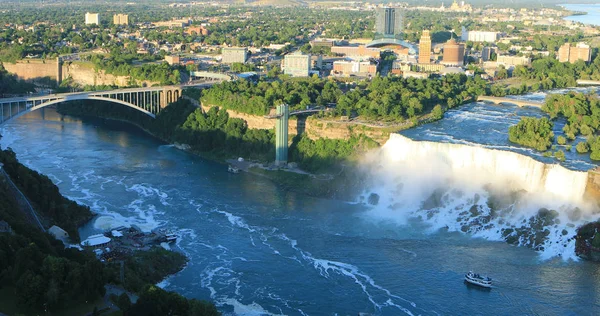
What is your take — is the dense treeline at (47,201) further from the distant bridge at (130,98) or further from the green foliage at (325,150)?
the distant bridge at (130,98)

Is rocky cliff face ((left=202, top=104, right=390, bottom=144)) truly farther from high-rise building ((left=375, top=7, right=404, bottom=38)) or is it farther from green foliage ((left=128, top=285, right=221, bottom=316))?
high-rise building ((left=375, top=7, right=404, bottom=38))

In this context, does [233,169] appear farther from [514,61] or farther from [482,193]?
[514,61]

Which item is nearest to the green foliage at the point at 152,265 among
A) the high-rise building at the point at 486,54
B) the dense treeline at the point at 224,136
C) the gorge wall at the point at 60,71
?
the dense treeline at the point at 224,136

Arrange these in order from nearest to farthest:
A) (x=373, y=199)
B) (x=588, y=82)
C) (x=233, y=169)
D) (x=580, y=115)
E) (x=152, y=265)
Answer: (x=152, y=265) → (x=373, y=199) → (x=233, y=169) → (x=580, y=115) → (x=588, y=82)

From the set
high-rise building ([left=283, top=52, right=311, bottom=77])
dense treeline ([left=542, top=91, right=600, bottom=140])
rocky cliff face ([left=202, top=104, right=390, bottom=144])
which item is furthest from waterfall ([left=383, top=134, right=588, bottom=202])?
high-rise building ([left=283, top=52, right=311, bottom=77])

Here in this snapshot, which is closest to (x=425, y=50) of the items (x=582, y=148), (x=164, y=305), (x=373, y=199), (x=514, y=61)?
(x=514, y=61)

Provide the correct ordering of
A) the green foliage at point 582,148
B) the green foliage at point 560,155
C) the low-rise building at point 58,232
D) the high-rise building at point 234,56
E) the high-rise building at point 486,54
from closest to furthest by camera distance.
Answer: the low-rise building at point 58,232, the green foliage at point 560,155, the green foliage at point 582,148, the high-rise building at point 234,56, the high-rise building at point 486,54
